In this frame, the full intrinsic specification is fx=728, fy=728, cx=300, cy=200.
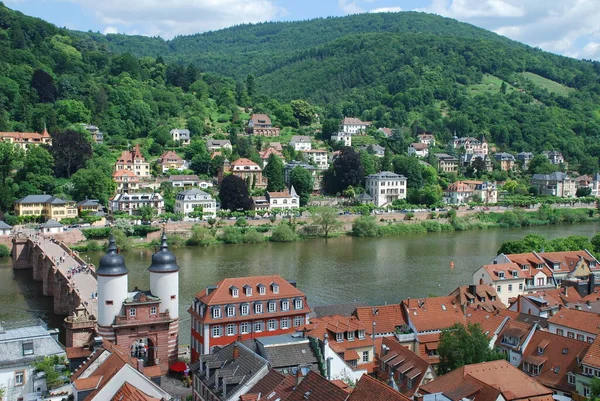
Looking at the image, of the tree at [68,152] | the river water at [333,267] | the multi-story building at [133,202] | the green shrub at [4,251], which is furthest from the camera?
the tree at [68,152]

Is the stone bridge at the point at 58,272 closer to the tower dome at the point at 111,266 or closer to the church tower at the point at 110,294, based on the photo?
the church tower at the point at 110,294

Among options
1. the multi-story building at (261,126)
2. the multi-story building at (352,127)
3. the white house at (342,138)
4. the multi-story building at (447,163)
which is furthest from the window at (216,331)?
the multi-story building at (352,127)

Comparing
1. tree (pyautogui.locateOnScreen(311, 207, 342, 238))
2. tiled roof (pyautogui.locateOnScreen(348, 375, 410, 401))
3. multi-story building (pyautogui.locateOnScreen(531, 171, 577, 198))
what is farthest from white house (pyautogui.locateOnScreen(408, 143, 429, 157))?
tiled roof (pyautogui.locateOnScreen(348, 375, 410, 401))

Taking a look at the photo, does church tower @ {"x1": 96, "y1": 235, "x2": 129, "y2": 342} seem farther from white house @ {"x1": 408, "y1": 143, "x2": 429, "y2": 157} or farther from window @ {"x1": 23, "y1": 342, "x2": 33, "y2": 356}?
white house @ {"x1": 408, "y1": 143, "x2": 429, "y2": 157}

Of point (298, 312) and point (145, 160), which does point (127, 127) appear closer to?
point (145, 160)

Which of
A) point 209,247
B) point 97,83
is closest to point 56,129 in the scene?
point 97,83

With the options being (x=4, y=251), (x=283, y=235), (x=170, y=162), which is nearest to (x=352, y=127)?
(x=170, y=162)
